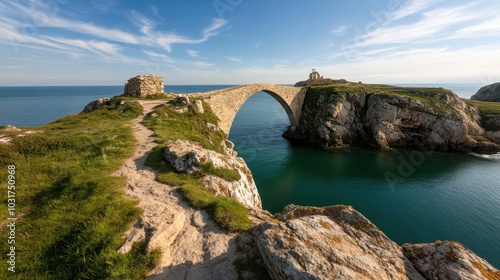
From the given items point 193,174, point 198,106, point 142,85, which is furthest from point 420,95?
point 193,174

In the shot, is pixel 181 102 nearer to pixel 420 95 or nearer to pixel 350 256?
pixel 350 256

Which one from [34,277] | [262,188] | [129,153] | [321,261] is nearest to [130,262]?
[34,277]

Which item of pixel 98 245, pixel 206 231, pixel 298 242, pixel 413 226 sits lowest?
pixel 413 226

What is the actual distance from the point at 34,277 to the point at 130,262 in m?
2.17

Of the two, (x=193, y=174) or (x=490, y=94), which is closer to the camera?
(x=193, y=174)

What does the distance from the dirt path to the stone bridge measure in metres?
21.4

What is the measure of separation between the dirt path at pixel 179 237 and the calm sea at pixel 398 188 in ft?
52.5

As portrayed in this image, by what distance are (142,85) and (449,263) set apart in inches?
1243

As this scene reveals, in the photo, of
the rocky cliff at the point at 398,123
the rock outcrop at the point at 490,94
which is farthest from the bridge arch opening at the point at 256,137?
the rock outcrop at the point at 490,94

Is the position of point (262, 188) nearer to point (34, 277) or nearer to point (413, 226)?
point (413, 226)

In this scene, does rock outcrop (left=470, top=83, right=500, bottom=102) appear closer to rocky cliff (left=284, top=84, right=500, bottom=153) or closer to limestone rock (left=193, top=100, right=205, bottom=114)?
rocky cliff (left=284, top=84, right=500, bottom=153)

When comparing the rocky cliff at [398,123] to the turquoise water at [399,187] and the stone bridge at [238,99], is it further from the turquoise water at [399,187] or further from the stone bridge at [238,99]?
the stone bridge at [238,99]

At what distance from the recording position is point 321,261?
16.5 ft

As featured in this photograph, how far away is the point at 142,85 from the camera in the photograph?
2848 cm
